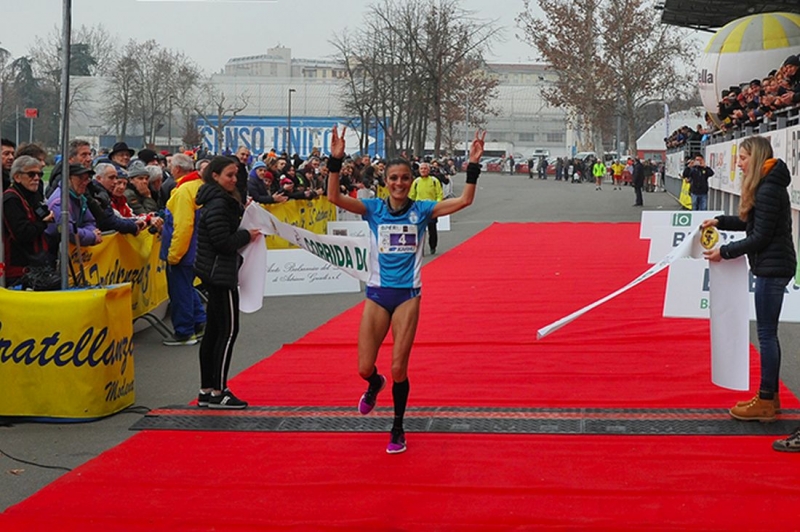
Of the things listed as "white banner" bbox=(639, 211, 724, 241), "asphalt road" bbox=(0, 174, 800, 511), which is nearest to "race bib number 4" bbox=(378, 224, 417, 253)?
"asphalt road" bbox=(0, 174, 800, 511)

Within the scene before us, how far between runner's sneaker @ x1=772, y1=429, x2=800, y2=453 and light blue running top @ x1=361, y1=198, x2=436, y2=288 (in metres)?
2.50

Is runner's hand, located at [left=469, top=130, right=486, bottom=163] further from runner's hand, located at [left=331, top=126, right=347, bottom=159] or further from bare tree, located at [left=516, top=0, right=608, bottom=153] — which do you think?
bare tree, located at [left=516, top=0, right=608, bottom=153]

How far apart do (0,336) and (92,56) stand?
55604 mm

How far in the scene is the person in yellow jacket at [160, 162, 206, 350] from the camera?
1110 centimetres

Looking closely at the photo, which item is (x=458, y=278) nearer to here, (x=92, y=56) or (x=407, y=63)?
(x=407, y=63)

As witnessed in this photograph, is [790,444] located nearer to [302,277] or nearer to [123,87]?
[302,277]

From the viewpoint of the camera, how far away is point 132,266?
12008mm

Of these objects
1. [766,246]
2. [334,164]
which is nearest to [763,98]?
→ [766,246]

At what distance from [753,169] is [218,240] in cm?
399

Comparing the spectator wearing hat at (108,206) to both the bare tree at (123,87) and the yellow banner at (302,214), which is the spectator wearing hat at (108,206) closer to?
the yellow banner at (302,214)

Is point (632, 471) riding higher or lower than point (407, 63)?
lower

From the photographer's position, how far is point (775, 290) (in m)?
7.66

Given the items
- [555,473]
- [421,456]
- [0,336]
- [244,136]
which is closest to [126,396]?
[0,336]

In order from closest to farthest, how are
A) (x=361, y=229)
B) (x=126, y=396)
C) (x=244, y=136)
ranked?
1. (x=126, y=396)
2. (x=361, y=229)
3. (x=244, y=136)
